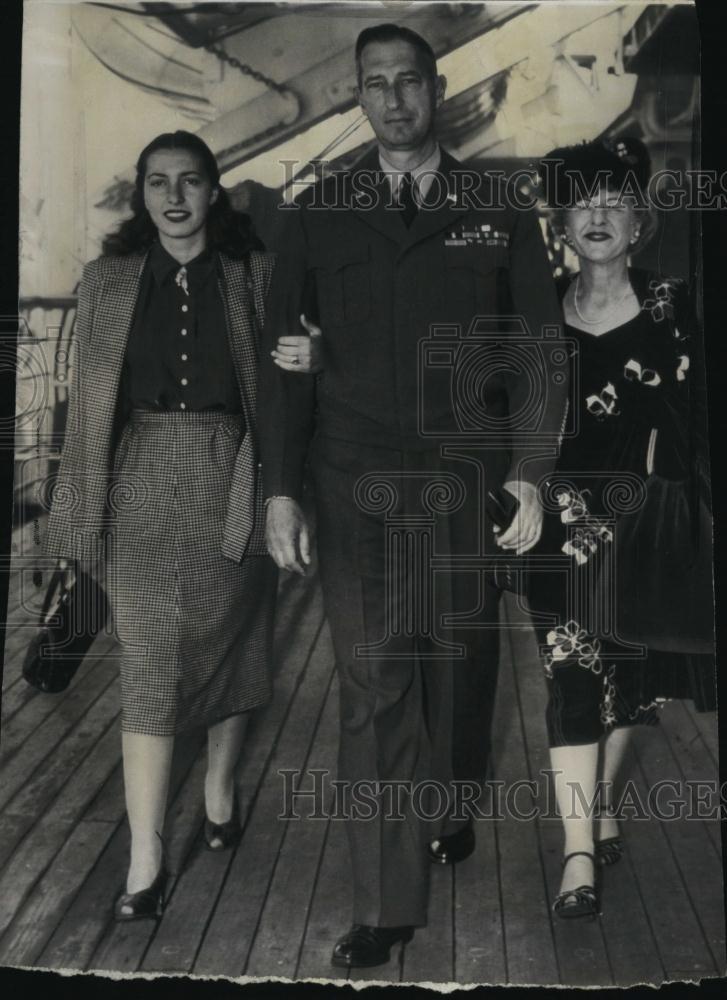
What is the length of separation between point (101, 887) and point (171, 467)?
3.29 ft

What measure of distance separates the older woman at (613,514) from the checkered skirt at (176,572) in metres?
0.73

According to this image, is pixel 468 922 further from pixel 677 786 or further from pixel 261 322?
pixel 261 322

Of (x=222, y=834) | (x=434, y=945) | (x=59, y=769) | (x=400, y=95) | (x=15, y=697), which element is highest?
(x=400, y=95)

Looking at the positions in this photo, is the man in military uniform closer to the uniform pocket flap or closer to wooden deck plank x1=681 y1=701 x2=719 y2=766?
the uniform pocket flap

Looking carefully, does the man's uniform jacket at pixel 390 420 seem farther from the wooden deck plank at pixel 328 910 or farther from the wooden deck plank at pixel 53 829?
the wooden deck plank at pixel 53 829

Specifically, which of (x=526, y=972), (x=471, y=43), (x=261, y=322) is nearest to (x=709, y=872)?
(x=526, y=972)

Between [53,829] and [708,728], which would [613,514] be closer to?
[708,728]

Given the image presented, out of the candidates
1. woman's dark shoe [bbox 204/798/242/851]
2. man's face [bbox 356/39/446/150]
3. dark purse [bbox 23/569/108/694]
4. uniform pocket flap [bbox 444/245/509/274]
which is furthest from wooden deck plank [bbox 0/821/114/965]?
man's face [bbox 356/39/446/150]

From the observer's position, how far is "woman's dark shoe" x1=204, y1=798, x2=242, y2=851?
12.6 ft

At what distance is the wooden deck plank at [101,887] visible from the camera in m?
3.71

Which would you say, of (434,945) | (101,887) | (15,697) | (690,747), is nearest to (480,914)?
(434,945)

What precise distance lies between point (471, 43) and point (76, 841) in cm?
210

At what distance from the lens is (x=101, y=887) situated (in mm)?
3793

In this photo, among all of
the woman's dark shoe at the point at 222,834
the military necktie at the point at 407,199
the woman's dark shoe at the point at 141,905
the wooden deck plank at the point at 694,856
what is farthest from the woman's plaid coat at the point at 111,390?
the wooden deck plank at the point at 694,856
